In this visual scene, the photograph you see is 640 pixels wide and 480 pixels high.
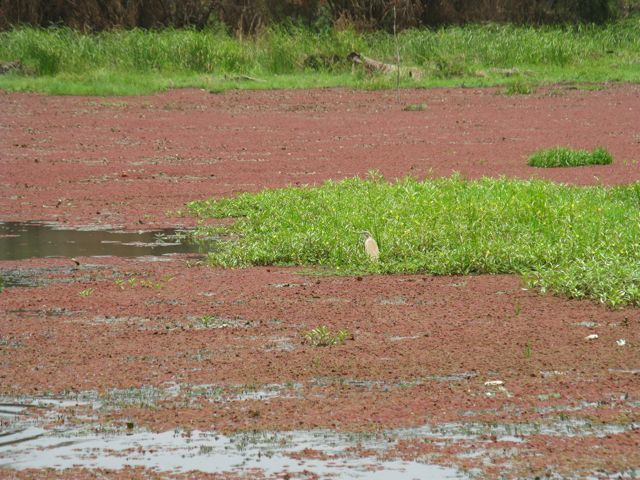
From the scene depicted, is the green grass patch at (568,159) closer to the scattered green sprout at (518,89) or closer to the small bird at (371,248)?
the small bird at (371,248)

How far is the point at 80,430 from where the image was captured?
18.5 feet

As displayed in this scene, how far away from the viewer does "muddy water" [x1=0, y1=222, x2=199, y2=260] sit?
10.4 metres

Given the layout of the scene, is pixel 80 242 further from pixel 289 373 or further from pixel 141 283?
pixel 289 373

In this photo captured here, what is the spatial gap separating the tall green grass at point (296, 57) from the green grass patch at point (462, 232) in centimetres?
1540

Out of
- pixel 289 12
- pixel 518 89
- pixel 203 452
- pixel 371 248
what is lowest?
pixel 518 89

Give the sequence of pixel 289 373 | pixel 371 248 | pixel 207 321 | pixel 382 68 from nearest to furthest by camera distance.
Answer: pixel 289 373, pixel 207 321, pixel 371 248, pixel 382 68

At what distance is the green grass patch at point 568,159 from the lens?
1499 centimetres

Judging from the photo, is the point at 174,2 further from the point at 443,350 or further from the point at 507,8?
the point at 443,350

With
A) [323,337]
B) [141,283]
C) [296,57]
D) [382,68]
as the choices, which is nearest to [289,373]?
[323,337]

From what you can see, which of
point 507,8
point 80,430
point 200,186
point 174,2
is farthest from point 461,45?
point 80,430

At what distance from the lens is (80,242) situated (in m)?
11.0

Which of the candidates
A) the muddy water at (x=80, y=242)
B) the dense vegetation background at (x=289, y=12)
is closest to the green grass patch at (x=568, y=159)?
the muddy water at (x=80, y=242)

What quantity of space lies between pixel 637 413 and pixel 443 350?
1.48 metres

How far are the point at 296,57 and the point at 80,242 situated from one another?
801 inches
